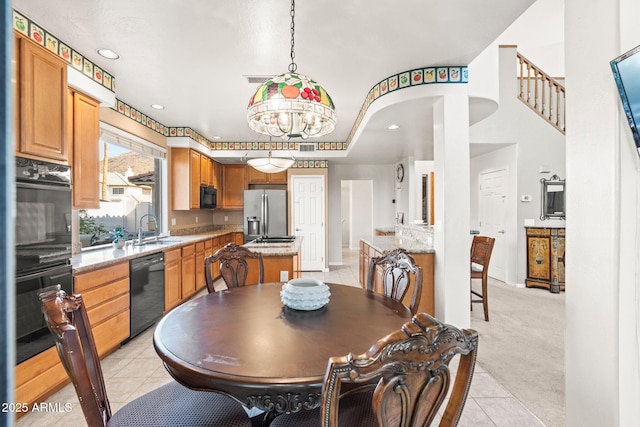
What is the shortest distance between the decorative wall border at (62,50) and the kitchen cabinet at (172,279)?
1.89 metres

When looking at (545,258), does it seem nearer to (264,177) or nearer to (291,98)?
(291,98)

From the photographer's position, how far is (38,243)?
1.91m

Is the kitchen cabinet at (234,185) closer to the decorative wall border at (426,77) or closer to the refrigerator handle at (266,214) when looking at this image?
the refrigerator handle at (266,214)

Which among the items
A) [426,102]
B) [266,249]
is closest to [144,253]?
[266,249]

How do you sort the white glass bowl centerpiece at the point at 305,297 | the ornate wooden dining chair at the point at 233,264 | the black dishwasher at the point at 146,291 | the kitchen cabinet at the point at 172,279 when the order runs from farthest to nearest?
the kitchen cabinet at the point at 172,279 → the black dishwasher at the point at 146,291 → the ornate wooden dining chair at the point at 233,264 → the white glass bowl centerpiece at the point at 305,297

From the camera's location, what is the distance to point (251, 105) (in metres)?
1.81

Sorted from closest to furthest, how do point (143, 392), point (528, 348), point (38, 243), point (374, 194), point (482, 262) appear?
1. point (38, 243)
2. point (143, 392)
3. point (528, 348)
4. point (482, 262)
5. point (374, 194)

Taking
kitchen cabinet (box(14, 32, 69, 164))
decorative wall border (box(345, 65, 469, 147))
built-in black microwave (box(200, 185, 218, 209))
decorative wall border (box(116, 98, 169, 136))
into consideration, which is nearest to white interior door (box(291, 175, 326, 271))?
built-in black microwave (box(200, 185, 218, 209))

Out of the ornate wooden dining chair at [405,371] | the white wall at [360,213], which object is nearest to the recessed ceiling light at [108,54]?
the ornate wooden dining chair at [405,371]

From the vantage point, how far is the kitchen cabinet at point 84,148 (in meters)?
2.55

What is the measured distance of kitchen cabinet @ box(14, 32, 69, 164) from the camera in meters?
1.87

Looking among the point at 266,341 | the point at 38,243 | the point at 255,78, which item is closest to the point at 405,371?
the point at 266,341

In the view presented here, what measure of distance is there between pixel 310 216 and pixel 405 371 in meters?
5.66

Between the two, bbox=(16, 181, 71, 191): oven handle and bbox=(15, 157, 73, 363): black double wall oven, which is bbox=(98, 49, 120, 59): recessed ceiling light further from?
bbox=(16, 181, 71, 191): oven handle
